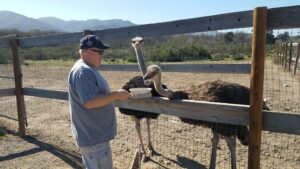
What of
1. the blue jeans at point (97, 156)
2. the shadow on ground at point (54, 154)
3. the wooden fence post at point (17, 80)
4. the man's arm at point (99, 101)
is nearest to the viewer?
the man's arm at point (99, 101)

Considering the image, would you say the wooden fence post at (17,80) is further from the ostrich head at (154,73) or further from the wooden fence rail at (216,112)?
the ostrich head at (154,73)

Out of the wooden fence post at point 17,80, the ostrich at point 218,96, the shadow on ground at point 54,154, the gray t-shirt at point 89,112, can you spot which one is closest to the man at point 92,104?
the gray t-shirt at point 89,112

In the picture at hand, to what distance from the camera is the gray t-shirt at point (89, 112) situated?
3020 mm

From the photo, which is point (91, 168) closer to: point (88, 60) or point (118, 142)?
point (88, 60)

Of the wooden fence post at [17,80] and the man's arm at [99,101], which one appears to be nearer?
the man's arm at [99,101]

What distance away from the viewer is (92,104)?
297cm

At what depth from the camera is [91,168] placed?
3271mm

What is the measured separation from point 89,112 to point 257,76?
1.45 meters

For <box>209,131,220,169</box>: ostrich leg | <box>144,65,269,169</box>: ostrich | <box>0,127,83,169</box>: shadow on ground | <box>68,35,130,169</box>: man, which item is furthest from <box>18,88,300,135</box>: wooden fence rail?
<box>0,127,83,169</box>: shadow on ground

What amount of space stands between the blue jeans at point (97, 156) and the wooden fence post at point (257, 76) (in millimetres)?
1275

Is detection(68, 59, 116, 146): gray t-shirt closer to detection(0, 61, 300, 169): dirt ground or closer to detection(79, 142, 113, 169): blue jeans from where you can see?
detection(79, 142, 113, 169): blue jeans

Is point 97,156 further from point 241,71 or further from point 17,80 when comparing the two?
point 17,80

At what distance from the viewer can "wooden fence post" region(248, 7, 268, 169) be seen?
3117 millimetres

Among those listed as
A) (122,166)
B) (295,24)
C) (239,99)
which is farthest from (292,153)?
(295,24)
